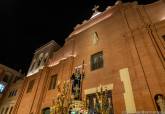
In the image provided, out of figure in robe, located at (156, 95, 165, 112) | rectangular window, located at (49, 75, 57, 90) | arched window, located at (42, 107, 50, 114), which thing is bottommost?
figure in robe, located at (156, 95, 165, 112)

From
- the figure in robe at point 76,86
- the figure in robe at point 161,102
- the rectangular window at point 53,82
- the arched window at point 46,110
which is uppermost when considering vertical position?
the rectangular window at point 53,82

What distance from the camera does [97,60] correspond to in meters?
13.5

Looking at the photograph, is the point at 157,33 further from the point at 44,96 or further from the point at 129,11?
the point at 44,96

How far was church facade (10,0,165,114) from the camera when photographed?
29.1ft

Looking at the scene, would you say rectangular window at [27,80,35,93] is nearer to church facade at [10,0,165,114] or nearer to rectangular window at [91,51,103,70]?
church facade at [10,0,165,114]

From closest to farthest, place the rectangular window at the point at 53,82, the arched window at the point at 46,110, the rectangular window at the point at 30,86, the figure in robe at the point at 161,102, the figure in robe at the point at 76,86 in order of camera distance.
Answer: the figure in robe at the point at 161,102
the figure in robe at the point at 76,86
the arched window at the point at 46,110
the rectangular window at the point at 53,82
the rectangular window at the point at 30,86

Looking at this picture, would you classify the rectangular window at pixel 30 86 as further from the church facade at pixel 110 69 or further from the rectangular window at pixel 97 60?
the rectangular window at pixel 97 60

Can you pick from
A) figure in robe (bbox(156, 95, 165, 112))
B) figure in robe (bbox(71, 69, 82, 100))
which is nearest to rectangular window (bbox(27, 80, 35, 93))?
figure in robe (bbox(71, 69, 82, 100))

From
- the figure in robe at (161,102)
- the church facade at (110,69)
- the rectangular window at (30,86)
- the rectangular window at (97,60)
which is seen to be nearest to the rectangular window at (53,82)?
the church facade at (110,69)

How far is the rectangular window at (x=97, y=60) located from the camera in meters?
13.1

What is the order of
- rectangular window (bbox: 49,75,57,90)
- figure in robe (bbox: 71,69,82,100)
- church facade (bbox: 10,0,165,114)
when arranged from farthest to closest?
rectangular window (bbox: 49,75,57,90)
figure in robe (bbox: 71,69,82,100)
church facade (bbox: 10,0,165,114)

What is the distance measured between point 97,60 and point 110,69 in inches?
83.6

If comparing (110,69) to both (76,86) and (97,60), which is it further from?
(76,86)

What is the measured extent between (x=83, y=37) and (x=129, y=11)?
19.7ft
